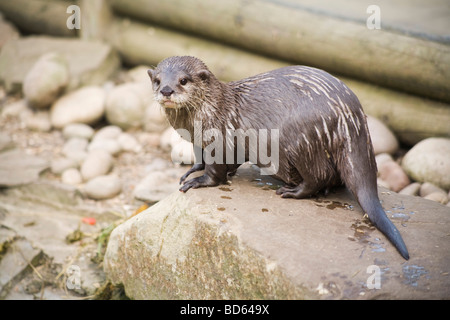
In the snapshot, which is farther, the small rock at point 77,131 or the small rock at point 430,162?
the small rock at point 77,131

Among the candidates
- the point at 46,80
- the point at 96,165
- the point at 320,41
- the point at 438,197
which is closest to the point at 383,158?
the point at 438,197

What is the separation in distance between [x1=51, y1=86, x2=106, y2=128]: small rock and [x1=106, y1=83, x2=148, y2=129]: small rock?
11 cm

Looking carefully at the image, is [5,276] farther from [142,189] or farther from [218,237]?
[218,237]

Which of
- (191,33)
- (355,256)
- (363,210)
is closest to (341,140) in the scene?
(363,210)

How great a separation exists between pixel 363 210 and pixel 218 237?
0.78m

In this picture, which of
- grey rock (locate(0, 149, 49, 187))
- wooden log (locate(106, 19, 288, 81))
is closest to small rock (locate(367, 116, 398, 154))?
wooden log (locate(106, 19, 288, 81))

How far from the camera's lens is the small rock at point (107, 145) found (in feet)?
17.2

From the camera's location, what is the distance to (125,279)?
3.21 m

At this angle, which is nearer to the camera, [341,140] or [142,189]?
[341,140]

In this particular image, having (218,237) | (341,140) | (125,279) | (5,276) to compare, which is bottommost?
(5,276)
